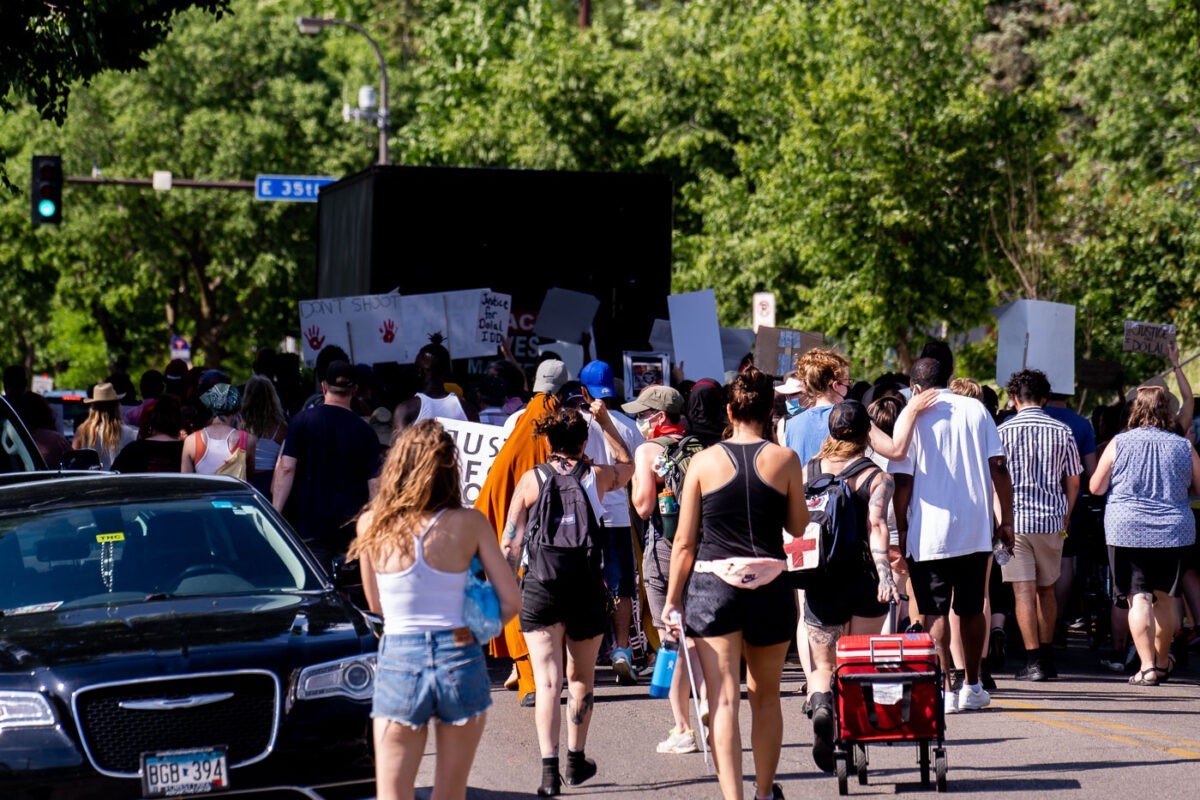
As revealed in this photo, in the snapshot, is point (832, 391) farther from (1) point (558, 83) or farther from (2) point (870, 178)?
(1) point (558, 83)

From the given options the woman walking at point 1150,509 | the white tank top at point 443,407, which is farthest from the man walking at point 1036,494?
the white tank top at point 443,407

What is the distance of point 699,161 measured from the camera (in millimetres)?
33656

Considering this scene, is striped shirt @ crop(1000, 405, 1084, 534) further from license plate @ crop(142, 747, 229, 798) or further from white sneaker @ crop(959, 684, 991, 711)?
license plate @ crop(142, 747, 229, 798)

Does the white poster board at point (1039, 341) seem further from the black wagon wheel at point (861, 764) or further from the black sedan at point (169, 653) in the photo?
the black sedan at point (169, 653)

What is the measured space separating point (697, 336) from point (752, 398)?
755 centimetres

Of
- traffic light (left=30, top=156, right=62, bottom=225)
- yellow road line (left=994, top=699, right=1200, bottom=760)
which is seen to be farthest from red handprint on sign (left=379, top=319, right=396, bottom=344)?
traffic light (left=30, top=156, right=62, bottom=225)

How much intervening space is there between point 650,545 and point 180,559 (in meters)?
2.62

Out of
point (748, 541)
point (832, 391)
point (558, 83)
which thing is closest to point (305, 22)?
point (558, 83)

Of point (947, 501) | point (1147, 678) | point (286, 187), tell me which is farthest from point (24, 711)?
point (286, 187)

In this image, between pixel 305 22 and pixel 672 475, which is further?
pixel 305 22

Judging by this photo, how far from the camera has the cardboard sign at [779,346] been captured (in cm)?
1470

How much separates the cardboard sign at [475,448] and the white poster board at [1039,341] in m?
5.10

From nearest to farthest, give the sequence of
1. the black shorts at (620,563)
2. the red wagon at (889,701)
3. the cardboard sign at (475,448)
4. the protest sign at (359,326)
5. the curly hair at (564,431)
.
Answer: the red wagon at (889,701) < the curly hair at (564,431) < the black shorts at (620,563) < the cardboard sign at (475,448) < the protest sign at (359,326)

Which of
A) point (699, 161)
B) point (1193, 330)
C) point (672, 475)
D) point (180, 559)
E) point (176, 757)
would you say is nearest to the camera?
point (176, 757)
